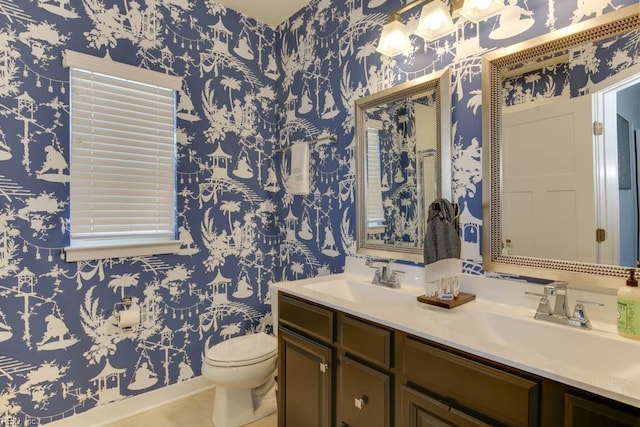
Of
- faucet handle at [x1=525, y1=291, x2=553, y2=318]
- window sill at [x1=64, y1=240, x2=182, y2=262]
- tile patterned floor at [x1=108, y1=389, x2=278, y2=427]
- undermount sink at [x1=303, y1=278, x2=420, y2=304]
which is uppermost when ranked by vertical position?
window sill at [x1=64, y1=240, x2=182, y2=262]

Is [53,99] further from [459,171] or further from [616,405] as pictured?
[616,405]

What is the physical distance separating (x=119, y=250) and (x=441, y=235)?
→ 72.9 inches

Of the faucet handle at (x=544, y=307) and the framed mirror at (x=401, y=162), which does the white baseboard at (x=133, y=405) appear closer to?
the framed mirror at (x=401, y=162)

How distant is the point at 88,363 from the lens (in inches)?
81.0

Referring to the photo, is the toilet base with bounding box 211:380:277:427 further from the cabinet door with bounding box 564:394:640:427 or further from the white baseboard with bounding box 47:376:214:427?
the cabinet door with bounding box 564:394:640:427

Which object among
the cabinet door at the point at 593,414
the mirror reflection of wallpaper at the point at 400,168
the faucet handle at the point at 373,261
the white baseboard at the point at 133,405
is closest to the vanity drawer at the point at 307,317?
the faucet handle at the point at 373,261

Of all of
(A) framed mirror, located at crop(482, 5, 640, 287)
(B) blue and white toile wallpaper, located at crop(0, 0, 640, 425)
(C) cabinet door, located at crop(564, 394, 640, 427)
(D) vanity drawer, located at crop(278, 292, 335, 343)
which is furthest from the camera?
(B) blue and white toile wallpaper, located at crop(0, 0, 640, 425)

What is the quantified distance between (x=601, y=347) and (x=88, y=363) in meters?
2.46

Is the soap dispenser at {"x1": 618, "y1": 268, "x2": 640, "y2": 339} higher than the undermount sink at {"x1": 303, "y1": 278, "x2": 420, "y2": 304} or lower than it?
higher

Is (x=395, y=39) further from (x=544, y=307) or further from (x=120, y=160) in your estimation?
(x=120, y=160)

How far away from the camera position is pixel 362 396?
1.38m

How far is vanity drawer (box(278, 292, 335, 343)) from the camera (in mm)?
1545

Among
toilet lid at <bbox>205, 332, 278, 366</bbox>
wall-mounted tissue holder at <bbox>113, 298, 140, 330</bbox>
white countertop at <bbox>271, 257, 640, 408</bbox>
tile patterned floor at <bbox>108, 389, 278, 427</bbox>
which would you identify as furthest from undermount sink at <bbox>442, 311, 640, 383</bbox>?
wall-mounted tissue holder at <bbox>113, 298, 140, 330</bbox>

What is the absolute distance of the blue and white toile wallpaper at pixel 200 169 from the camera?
1.82 m
